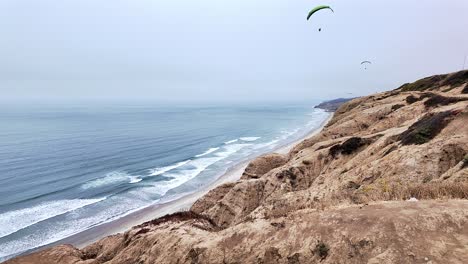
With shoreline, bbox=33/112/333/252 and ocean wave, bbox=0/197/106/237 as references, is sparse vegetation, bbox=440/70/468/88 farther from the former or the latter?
ocean wave, bbox=0/197/106/237

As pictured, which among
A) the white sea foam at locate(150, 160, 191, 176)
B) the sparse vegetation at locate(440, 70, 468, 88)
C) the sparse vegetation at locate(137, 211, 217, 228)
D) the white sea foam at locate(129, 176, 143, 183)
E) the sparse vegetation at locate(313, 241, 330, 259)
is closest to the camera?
the sparse vegetation at locate(313, 241, 330, 259)

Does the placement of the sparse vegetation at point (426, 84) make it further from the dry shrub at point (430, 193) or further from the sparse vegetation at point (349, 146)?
the dry shrub at point (430, 193)

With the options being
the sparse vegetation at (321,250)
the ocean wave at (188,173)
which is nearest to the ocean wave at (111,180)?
the ocean wave at (188,173)

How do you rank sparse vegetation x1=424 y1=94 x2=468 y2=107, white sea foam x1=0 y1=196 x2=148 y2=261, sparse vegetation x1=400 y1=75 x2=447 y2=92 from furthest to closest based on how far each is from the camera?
sparse vegetation x1=400 y1=75 x2=447 y2=92 → white sea foam x1=0 y1=196 x2=148 y2=261 → sparse vegetation x1=424 y1=94 x2=468 y2=107

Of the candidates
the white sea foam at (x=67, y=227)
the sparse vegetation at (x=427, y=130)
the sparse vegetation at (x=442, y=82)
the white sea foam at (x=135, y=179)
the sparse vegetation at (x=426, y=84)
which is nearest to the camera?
the sparse vegetation at (x=427, y=130)

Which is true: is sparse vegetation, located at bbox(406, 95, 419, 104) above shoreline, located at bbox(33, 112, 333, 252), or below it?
above

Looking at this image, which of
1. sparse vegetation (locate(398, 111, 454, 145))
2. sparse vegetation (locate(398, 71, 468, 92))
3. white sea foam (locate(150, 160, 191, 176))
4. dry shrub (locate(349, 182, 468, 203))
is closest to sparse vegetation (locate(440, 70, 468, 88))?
sparse vegetation (locate(398, 71, 468, 92))
